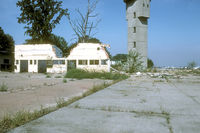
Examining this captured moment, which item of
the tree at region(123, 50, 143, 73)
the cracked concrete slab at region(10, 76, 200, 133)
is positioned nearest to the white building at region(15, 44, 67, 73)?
the tree at region(123, 50, 143, 73)

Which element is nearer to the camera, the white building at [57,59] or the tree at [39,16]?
the white building at [57,59]

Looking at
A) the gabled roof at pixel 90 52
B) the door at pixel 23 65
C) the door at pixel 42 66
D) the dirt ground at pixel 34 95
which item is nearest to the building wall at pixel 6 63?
the door at pixel 23 65

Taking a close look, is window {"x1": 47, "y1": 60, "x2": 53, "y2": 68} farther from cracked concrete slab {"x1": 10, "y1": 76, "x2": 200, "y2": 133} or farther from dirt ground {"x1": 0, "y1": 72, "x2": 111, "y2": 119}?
cracked concrete slab {"x1": 10, "y1": 76, "x2": 200, "y2": 133}

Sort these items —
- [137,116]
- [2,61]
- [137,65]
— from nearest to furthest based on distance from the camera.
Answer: [137,116]
[137,65]
[2,61]

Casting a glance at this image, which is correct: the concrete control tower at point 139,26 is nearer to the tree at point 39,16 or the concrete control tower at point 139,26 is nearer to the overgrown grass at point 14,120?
the tree at point 39,16

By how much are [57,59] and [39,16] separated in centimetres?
1068

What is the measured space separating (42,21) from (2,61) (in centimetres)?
829

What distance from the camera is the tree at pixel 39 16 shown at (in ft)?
91.9

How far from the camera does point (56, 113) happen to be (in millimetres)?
2461

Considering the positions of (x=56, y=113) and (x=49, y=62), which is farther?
(x=49, y=62)

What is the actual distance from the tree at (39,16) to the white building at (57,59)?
19.7ft

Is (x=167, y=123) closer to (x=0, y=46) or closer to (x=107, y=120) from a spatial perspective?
(x=107, y=120)

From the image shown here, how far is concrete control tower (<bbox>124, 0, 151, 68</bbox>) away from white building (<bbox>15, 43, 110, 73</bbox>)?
32.4 feet

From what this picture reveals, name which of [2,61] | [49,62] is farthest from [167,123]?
[2,61]
